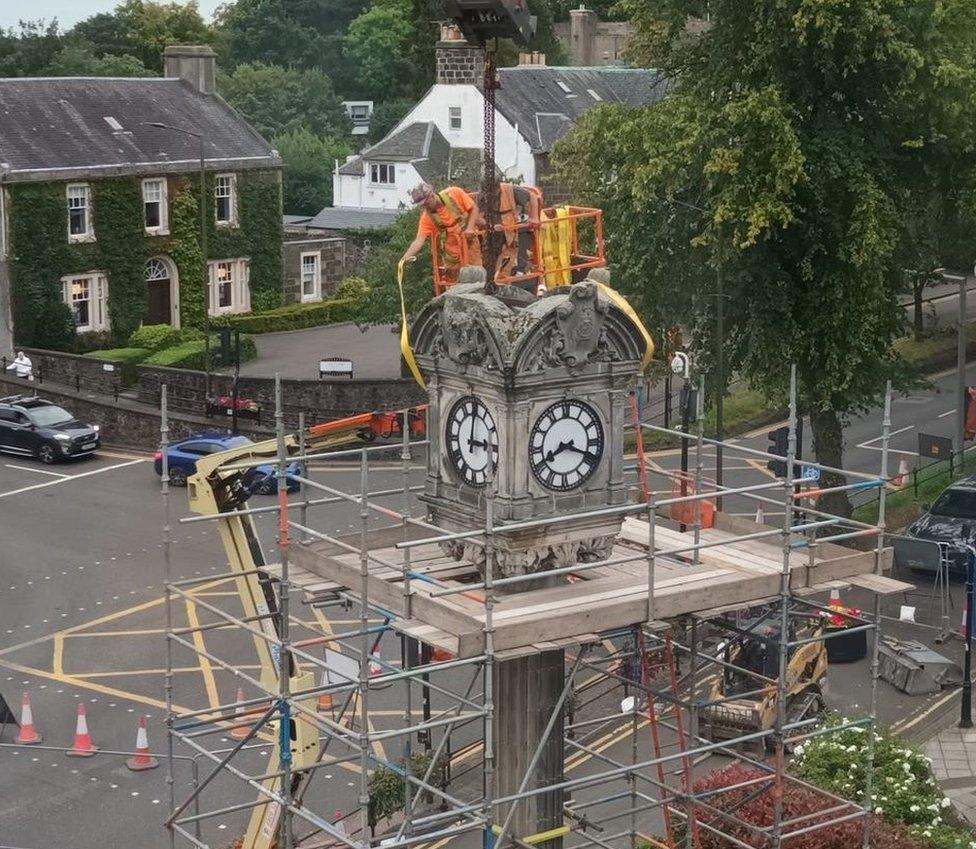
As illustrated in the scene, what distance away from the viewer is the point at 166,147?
200 feet

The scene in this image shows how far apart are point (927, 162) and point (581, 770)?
16370mm

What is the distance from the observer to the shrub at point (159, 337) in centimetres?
5625

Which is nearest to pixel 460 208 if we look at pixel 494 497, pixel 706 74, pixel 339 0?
pixel 494 497

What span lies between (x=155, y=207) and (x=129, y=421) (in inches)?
508

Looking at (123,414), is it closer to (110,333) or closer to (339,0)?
(110,333)

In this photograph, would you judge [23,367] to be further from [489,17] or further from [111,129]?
[489,17]

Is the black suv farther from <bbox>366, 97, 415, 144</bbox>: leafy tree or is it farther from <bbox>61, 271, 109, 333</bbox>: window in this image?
<bbox>366, 97, 415, 144</bbox>: leafy tree

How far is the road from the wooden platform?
5.06m

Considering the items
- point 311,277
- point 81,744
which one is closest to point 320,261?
point 311,277

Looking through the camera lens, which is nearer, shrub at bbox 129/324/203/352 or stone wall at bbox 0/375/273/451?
stone wall at bbox 0/375/273/451

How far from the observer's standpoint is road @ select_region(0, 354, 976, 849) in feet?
88.1

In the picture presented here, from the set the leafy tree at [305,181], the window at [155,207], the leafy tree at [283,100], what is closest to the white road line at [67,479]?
the window at [155,207]

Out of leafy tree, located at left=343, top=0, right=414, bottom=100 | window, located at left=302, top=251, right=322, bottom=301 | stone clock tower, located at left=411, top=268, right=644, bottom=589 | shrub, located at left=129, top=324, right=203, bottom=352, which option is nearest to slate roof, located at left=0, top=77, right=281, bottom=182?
window, located at left=302, top=251, right=322, bottom=301

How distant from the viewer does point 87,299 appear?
58.9 metres
